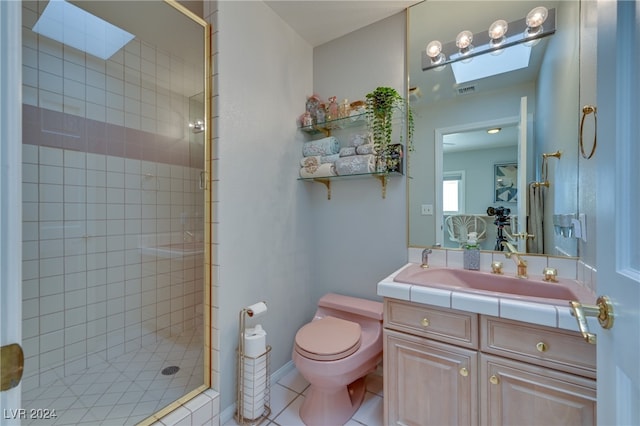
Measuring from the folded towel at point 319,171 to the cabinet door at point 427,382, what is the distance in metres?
1.08

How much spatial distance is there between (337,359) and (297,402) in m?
0.57

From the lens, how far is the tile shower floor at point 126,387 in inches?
52.3

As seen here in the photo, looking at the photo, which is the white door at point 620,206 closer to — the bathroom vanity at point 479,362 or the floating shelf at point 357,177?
the bathroom vanity at point 479,362

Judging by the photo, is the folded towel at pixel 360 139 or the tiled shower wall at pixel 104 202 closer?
the tiled shower wall at pixel 104 202

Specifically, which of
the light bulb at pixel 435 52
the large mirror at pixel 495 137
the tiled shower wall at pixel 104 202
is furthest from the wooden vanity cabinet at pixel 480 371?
the light bulb at pixel 435 52

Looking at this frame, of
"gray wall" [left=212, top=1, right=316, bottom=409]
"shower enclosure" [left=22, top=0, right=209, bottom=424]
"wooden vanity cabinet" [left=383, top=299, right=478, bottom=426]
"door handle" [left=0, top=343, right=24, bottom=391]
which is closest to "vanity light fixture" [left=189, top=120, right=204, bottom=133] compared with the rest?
"shower enclosure" [left=22, top=0, right=209, bottom=424]

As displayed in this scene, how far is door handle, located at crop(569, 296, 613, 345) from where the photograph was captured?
1.74 ft

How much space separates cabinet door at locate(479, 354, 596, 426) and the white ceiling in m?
2.04

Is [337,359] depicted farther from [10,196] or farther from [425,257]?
[10,196]

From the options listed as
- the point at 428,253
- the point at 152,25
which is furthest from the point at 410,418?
the point at 152,25

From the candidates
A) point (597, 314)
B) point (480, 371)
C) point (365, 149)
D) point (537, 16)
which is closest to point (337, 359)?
point (480, 371)

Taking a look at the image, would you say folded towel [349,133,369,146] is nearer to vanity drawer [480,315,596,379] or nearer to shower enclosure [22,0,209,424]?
shower enclosure [22,0,209,424]

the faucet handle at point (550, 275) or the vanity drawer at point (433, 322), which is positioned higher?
the faucet handle at point (550, 275)

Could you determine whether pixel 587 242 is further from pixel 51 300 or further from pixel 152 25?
pixel 51 300
